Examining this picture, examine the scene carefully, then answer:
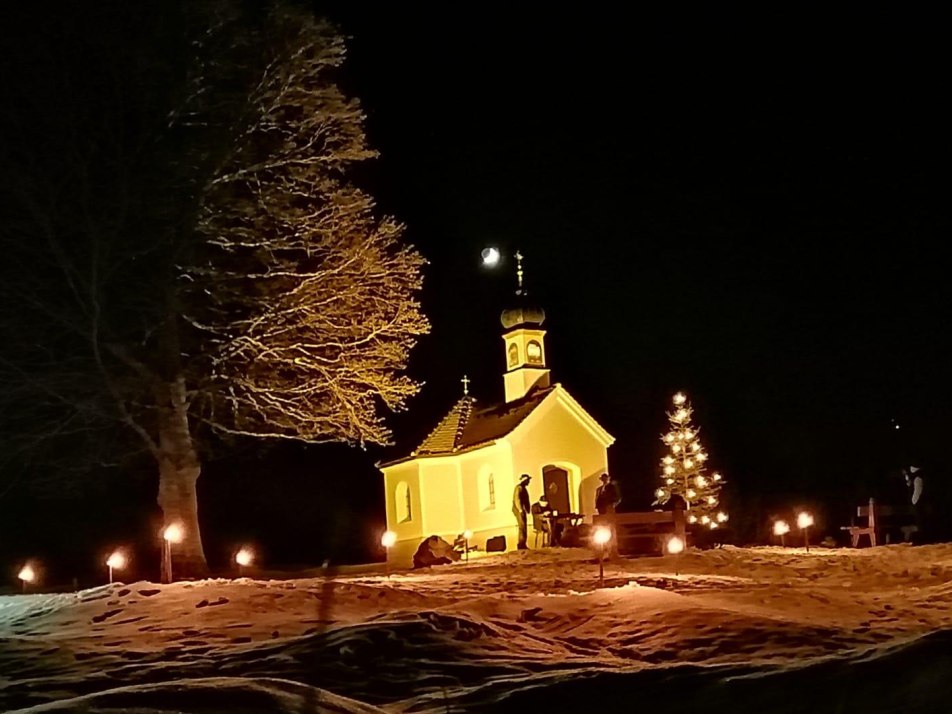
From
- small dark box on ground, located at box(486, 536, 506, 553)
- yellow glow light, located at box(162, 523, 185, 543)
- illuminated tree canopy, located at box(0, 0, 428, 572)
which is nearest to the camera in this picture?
yellow glow light, located at box(162, 523, 185, 543)

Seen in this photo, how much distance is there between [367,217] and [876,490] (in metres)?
22.1

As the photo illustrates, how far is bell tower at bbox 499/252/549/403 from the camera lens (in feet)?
111

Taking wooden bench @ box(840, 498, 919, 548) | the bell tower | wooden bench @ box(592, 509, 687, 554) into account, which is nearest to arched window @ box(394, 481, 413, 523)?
the bell tower

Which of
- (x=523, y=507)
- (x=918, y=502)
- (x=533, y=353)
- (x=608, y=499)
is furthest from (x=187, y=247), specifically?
(x=533, y=353)

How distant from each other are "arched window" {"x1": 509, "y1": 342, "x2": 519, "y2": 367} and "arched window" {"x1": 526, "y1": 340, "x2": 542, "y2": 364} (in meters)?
0.36

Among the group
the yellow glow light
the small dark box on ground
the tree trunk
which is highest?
the tree trunk

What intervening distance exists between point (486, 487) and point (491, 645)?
2246cm

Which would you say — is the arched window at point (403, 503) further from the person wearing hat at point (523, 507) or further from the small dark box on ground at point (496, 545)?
the person wearing hat at point (523, 507)

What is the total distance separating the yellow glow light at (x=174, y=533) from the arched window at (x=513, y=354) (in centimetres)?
1804

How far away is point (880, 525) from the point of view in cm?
2509

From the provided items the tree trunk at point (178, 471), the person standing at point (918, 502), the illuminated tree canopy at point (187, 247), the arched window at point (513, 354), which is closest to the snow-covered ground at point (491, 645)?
the tree trunk at point (178, 471)

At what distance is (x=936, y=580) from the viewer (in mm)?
15094

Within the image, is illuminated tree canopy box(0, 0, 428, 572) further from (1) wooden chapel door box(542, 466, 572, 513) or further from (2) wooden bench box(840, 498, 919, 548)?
(1) wooden chapel door box(542, 466, 572, 513)

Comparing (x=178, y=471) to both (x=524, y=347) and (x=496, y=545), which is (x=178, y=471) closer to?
(x=496, y=545)
